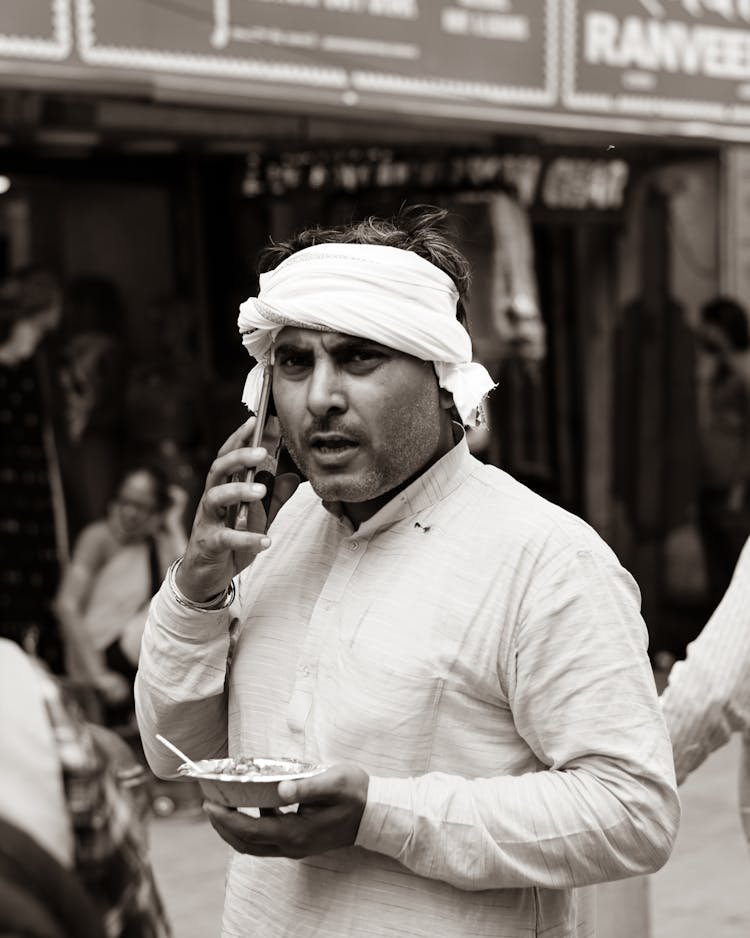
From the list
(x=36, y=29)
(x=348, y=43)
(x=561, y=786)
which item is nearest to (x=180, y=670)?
(x=561, y=786)

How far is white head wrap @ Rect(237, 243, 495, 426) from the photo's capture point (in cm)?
222

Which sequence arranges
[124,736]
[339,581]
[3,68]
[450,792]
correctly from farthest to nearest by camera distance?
1. [124,736]
2. [3,68]
3. [339,581]
4. [450,792]

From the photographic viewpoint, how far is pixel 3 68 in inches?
185

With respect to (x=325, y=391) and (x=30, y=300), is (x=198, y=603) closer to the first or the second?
(x=325, y=391)

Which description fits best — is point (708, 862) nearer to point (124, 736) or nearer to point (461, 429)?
point (124, 736)

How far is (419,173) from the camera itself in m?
7.05

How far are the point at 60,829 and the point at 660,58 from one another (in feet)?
18.7

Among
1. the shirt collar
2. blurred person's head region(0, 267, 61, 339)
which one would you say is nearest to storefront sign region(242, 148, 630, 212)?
blurred person's head region(0, 267, 61, 339)

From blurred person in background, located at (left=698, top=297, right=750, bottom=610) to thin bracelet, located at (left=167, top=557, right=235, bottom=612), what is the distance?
673 cm

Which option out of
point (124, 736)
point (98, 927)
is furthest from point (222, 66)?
point (98, 927)

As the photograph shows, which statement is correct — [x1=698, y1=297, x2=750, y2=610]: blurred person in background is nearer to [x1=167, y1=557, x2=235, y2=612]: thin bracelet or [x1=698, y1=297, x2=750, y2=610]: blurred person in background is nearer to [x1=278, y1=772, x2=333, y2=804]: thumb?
[x1=167, y1=557, x2=235, y2=612]: thin bracelet

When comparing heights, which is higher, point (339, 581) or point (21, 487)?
point (339, 581)

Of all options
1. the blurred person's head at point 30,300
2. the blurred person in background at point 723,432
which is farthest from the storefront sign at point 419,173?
the blurred person in background at point 723,432

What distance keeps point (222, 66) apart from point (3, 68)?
819mm
